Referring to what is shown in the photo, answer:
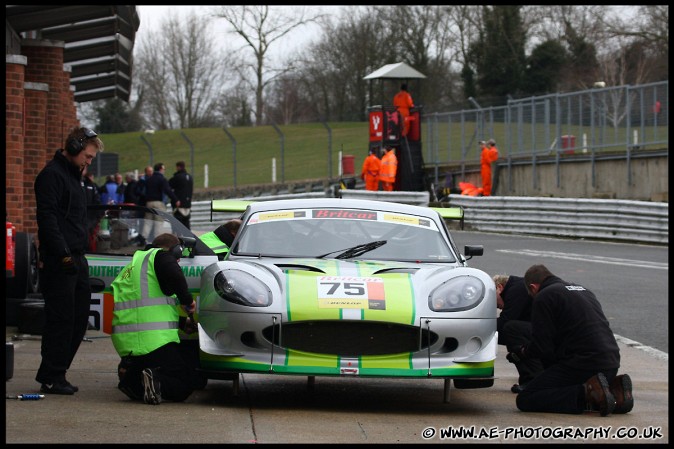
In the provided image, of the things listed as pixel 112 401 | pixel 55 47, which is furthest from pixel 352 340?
pixel 55 47

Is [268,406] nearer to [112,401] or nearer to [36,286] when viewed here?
[112,401]

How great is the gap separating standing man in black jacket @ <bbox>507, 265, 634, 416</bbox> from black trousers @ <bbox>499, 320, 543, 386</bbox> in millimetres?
643

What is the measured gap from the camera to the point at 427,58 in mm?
67375

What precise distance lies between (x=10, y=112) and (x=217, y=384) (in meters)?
6.20

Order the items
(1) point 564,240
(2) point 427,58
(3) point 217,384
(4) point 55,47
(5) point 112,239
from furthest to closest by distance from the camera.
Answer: (2) point 427,58 < (1) point 564,240 < (4) point 55,47 < (5) point 112,239 < (3) point 217,384

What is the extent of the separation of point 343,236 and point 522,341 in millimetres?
1482

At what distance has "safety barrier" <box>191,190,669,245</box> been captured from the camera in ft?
75.5

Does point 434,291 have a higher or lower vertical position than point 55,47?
lower

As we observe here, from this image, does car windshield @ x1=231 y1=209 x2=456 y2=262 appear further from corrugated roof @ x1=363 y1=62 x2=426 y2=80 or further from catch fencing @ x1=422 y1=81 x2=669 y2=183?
corrugated roof @ x1=363 y1=62 x2=426 y2=80

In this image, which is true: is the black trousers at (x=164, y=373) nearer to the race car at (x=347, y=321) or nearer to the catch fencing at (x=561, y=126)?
the race car at (x=347, y=321)

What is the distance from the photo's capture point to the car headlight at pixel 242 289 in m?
7.10

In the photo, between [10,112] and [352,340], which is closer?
[352,340]

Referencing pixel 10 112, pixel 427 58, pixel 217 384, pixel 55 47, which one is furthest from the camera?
pixel 427 58

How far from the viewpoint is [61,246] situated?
7.30 metres
